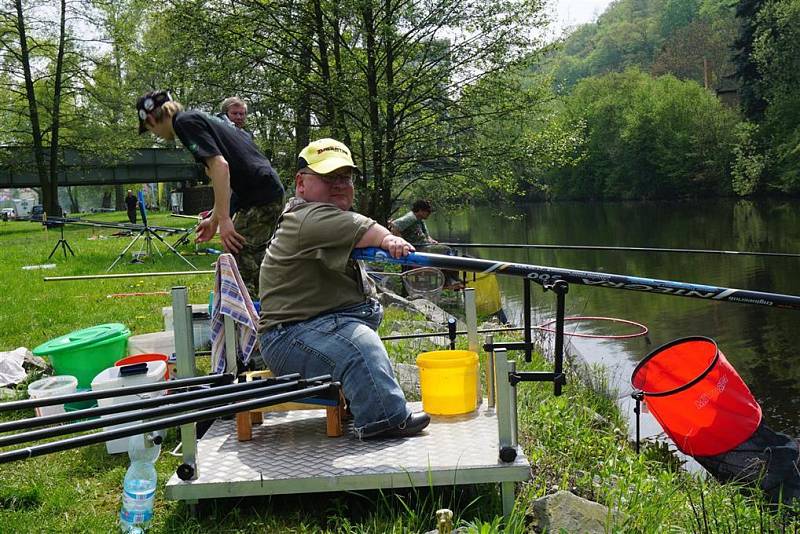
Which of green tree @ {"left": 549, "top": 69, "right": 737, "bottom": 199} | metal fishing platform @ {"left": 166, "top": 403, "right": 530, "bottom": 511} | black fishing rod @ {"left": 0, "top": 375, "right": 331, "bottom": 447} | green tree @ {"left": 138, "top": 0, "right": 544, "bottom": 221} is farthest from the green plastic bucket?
green tree @ {"left": 549, "top": 69, "right": 737, "bottom": 199}

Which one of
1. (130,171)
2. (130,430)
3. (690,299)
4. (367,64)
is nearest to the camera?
(130,430)

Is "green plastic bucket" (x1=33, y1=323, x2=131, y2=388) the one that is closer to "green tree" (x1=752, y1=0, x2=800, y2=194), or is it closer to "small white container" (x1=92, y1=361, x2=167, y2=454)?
"small white container" (x1=92, y1=361, x2=167, y2=454)

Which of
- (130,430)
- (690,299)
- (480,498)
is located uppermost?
(130,430)

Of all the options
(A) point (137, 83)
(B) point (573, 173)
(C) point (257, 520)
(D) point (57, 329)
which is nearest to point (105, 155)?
(A) point (137, 83)

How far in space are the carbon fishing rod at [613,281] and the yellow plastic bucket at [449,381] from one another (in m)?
0.88

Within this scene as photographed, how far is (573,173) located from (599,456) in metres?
61.7

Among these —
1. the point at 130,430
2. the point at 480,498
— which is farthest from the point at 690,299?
the point at 130,430

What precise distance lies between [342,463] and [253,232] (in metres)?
2.20

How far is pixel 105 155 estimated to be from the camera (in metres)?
29.5

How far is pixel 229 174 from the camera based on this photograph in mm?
4641

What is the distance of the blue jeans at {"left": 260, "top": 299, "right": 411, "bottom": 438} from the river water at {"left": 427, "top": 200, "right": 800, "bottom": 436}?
9.23 feet

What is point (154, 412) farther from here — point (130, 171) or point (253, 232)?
point (130, 171)

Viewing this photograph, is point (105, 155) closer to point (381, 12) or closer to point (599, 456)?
point (381, 12)

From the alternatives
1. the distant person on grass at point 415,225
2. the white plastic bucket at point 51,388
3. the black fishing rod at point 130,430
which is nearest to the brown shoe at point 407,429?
the black fishing rod at point 130,430
